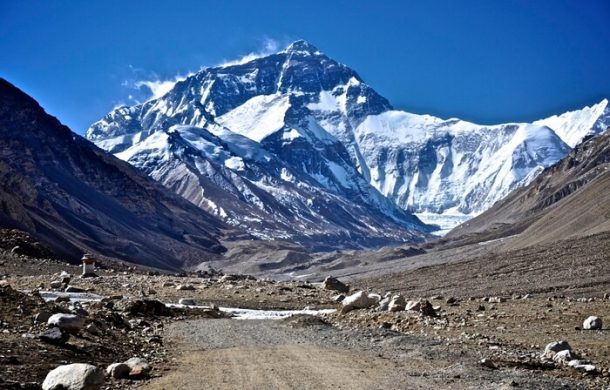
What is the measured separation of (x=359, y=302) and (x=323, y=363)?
14732 mm

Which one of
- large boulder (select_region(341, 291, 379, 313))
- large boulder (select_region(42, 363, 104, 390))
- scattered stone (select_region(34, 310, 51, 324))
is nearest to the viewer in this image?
large boulder (select_region(42, 363, 104, 390))

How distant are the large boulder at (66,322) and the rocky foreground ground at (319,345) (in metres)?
0.04

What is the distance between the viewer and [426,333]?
24641mm

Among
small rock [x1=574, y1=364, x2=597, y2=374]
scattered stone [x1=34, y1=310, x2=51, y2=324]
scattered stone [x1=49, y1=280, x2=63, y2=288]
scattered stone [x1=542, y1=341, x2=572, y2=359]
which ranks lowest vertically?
small rock [x1=574, y1=364, x2=597, y2=374]

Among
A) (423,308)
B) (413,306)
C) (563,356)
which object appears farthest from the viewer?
(413,306)

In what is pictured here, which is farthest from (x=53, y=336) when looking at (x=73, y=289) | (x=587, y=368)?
(x=73, y=289)

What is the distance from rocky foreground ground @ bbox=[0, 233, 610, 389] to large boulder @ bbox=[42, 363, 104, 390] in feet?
0.34

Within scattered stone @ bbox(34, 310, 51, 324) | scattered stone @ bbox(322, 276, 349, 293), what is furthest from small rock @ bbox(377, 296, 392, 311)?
scattered stone @ bbox(322, 276, 349, 293)

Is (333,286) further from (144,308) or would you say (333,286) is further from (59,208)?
(59,208)

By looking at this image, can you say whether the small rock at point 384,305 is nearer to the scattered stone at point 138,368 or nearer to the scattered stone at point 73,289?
the scattered stone at point 73,289

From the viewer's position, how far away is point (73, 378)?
1350cm

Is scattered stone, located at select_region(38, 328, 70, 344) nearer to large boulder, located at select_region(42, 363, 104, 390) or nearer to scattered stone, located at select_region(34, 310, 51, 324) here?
scattered stone, located at select_region(34, 310, 51, 324)

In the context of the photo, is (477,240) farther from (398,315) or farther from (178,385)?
(178,385)

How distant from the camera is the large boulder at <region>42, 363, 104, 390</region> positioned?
13.4 m
